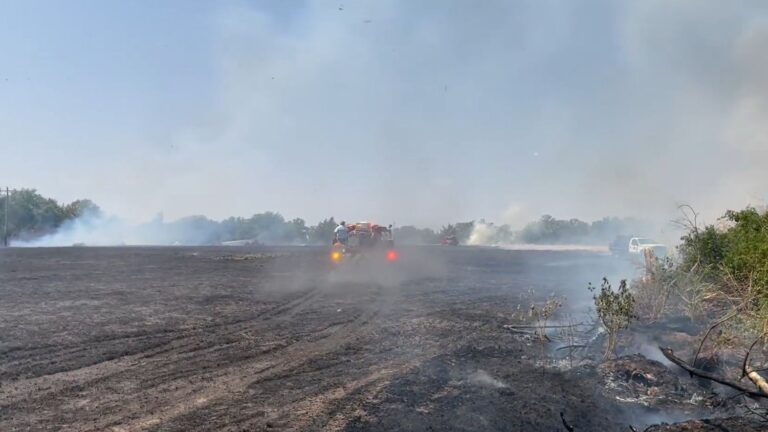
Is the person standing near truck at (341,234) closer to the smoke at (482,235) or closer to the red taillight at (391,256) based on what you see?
the red taillight at (391,256)

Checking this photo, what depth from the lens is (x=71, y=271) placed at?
2111 centimetres

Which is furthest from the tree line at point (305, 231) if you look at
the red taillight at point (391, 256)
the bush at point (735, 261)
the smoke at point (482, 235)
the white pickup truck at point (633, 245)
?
the bush at point (735, 261)

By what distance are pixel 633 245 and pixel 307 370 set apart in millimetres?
29117

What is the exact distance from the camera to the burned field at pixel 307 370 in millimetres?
5859

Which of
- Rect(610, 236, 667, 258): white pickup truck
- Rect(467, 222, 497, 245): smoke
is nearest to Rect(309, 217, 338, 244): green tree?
Rect(467, 222, 497, 245): smoke

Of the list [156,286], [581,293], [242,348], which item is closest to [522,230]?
[581,293]

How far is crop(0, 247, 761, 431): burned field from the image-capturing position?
5.86 metres

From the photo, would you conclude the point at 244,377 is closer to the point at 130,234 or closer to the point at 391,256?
the point at 391,256

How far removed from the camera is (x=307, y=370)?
775cm

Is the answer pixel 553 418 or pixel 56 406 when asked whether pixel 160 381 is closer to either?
pixel 56 406

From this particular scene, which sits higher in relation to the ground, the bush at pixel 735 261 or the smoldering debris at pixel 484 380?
the bush at pixel 735 261

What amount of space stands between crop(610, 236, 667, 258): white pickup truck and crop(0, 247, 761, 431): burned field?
15347mm

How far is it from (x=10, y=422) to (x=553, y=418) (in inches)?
232

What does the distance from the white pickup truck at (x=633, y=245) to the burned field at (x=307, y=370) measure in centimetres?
1535
